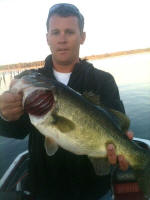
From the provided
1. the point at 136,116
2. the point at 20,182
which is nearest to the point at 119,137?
the point at 20,182

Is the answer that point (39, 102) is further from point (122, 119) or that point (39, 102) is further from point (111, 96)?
point (111, 96)

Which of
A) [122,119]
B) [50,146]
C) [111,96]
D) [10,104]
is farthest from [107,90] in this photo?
[10,104]

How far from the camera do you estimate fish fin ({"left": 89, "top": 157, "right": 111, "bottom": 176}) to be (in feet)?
9.43

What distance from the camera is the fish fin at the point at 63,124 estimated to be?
8.33ft

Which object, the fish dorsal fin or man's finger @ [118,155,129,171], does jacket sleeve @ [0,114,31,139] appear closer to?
the fish dorsal fin

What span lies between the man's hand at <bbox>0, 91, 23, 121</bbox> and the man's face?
1166mm

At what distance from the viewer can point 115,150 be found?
2.77 meters

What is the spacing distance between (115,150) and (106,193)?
3.01 ft

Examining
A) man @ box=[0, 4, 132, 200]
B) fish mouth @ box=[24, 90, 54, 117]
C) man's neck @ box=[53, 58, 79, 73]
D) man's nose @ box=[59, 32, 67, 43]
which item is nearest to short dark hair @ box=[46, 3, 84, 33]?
man @ box=[0, 4, 132, 200]

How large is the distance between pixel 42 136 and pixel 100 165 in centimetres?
83

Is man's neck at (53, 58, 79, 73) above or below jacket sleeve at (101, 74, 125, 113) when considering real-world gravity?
above

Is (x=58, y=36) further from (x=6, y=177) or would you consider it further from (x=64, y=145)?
(x=6, y=177)

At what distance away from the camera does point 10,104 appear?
2.56 meters

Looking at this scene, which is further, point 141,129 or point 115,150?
point 141,129
